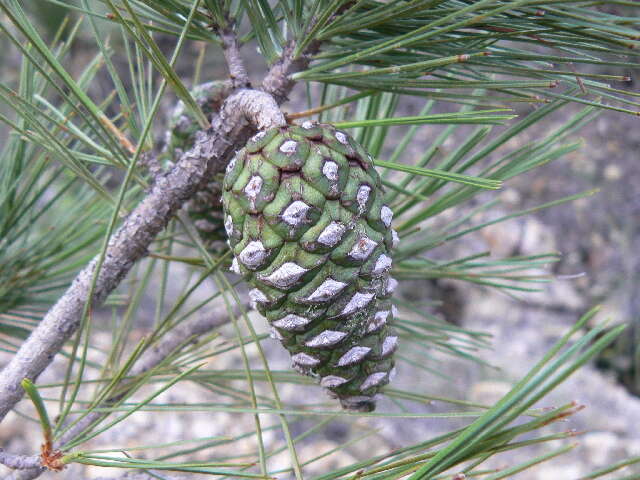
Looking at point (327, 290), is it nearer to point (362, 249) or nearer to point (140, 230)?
point (362, 249)

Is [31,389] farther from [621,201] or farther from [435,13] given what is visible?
[621,201]

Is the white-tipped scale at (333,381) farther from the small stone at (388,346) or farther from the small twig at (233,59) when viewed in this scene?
the small twig at (233,59)

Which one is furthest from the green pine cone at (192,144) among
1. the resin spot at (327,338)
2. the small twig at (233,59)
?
the resin spot at (327,338)

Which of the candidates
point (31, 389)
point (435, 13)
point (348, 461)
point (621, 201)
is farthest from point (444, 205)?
point (621, 201)

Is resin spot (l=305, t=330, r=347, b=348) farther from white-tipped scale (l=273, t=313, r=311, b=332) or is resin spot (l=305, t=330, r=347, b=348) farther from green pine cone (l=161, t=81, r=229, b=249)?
green pine cone (l=161, t=81, r=229, b=249)

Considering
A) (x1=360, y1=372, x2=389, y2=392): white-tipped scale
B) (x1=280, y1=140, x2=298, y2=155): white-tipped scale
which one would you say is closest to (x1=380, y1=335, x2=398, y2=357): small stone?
(x1=360, y1=372, x2=389, y2=392): white-tipped scale

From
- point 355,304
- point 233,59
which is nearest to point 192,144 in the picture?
point 233,59

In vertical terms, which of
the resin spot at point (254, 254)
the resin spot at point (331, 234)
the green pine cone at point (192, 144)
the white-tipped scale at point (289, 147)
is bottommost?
the resin spot at point (254, 254)
